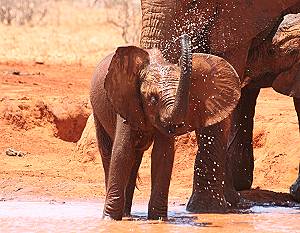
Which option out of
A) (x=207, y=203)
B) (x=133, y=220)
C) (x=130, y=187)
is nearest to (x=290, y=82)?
(x=207, y=203)

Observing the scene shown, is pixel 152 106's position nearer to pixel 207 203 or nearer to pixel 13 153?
pixel 207 203

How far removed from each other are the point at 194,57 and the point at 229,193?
1717mm

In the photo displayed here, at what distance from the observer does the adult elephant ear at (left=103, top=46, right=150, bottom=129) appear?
680cm

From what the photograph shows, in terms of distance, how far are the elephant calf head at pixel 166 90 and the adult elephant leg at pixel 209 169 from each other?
87cm

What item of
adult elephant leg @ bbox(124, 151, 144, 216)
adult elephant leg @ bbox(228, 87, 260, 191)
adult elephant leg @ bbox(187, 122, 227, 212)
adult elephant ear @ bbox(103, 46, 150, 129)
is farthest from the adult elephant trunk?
adult elephant leg @ bbox(228, 87, 260, 191)

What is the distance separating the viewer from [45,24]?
968 inches

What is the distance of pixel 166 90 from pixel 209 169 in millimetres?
1489

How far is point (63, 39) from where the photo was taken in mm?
21656

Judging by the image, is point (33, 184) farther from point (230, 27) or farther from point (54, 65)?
point (54, 65)

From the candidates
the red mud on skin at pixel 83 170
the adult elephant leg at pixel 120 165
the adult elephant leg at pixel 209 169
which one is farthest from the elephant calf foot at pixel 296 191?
the adult elephant leg at pixel 120 165

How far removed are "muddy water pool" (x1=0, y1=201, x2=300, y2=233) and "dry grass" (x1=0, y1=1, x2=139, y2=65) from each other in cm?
962

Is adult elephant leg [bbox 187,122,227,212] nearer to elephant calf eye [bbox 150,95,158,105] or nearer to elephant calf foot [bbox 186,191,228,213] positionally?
elephant calf foot [bbox 186,191,228,213]

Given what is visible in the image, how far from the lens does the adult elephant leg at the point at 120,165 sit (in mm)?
6820

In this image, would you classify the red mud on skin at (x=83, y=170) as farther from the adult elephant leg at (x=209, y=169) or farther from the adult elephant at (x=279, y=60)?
the adult elephant at (x=279, y=60)
